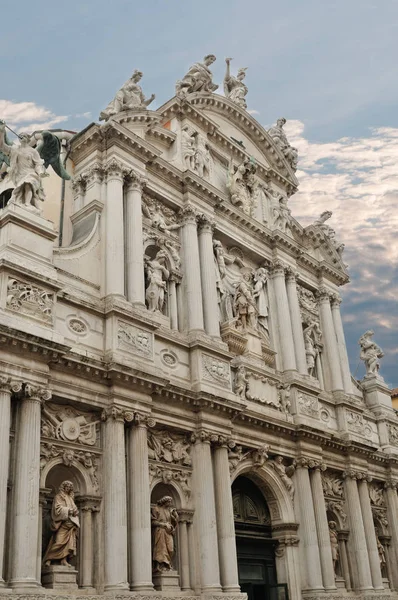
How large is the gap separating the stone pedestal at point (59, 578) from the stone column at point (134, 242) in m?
5.55

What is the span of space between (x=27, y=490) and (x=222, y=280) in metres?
8.62

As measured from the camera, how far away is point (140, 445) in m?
13.5

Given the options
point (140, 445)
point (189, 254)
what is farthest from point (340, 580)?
point (189, 254)

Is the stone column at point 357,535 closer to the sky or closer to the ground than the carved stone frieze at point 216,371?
closer to the ground

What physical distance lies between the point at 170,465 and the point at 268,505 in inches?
160

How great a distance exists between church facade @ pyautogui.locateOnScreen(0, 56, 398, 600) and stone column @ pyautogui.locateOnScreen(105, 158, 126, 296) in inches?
1.9

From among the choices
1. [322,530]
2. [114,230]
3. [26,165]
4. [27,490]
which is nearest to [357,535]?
[322,530]

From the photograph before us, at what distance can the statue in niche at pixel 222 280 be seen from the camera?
18016mm

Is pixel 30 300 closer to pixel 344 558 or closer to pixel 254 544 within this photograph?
pixel 254 544

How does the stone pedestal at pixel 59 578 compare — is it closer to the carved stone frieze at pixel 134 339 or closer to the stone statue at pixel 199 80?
the carved stone frieze at pixel 134 339

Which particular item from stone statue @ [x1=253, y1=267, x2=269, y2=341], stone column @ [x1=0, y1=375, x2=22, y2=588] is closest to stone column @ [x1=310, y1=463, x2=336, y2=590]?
stone statue @ [x1=253, y1=267, x2=269, y2=341]

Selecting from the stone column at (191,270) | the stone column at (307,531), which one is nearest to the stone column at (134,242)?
the stone column at (191,270)

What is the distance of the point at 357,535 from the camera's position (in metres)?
18.8

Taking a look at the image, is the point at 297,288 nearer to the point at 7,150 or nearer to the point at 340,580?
the point at 340,580
